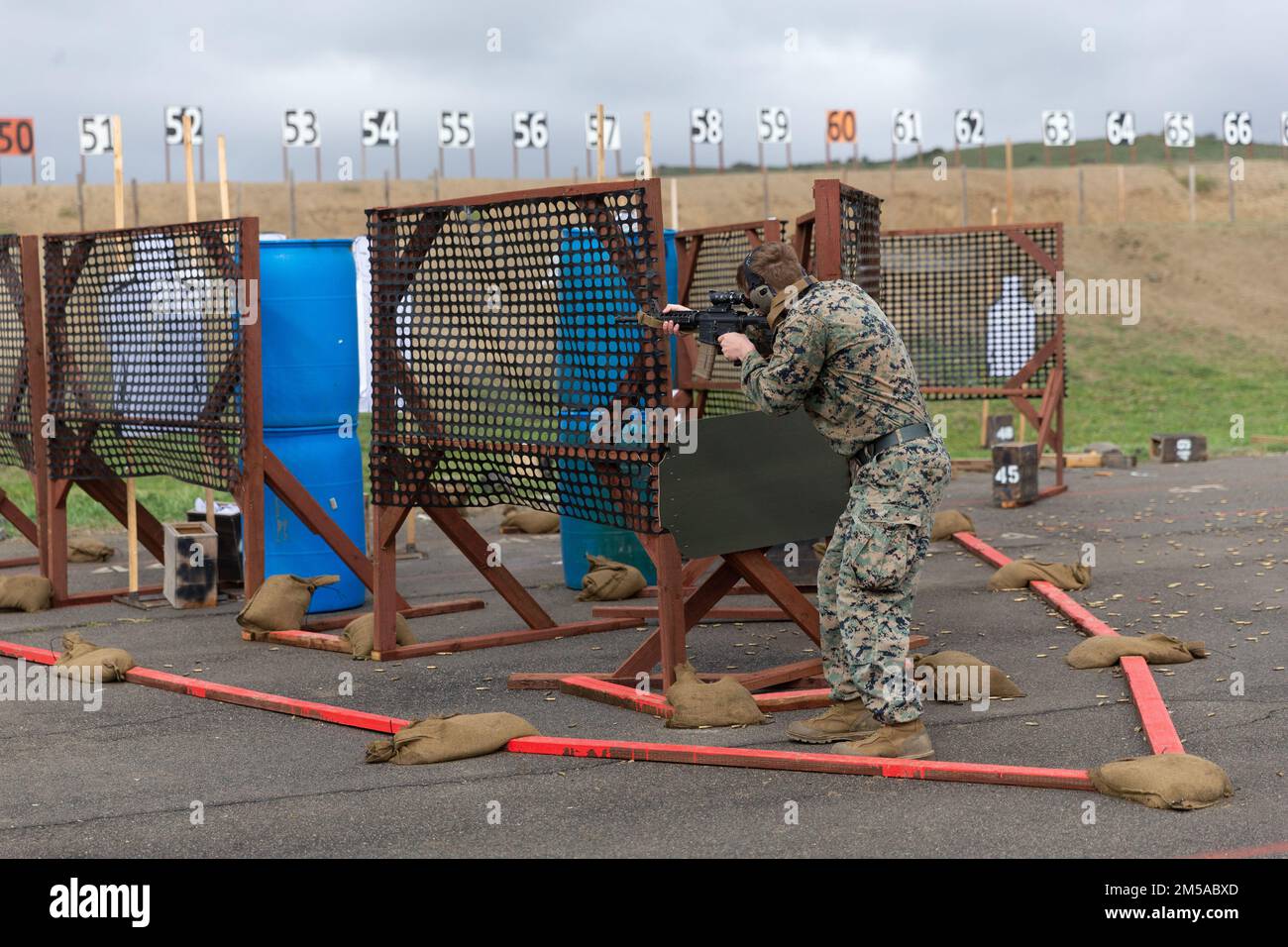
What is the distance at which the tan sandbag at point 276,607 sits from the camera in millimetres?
8578

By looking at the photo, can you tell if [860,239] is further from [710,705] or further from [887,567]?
[710,705]

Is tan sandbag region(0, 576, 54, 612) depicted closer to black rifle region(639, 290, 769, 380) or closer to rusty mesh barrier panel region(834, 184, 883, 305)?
black rifle region(639, 290, 769, 380)

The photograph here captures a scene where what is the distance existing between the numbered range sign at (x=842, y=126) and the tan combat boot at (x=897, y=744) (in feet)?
184

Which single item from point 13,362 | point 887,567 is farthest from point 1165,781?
point 13,362

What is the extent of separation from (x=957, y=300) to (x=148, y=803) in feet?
40.3

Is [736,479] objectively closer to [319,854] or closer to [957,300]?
[319,854]

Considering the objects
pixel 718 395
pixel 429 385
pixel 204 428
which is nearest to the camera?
pixel 429 385

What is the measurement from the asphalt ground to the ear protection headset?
1739mm

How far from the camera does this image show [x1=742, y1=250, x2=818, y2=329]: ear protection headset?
19.5 feet

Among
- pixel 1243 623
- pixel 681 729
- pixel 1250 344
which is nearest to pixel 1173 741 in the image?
pixel 681 729

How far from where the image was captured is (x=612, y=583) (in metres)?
9.57

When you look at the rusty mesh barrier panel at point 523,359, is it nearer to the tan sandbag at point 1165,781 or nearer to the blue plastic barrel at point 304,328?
the blue plastic barrel at point 304,328

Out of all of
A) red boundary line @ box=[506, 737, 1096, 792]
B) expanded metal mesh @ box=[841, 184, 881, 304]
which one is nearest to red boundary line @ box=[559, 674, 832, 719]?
red boundary line @ box=[506, 737, 1096, 792]

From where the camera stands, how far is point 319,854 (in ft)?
15.6
